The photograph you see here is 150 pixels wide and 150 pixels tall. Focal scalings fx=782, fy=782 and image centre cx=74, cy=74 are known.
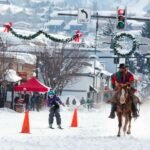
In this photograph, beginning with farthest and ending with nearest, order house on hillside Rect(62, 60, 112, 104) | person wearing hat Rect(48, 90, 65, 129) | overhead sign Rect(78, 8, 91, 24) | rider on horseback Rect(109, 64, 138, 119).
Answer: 1. house on hillside Rect(62, 60, 112, 104)
2. overhead sign Rect(78, 8, 91, 24)
3. person wearing hat Rect(48, 90, 65, 129)
4. rider on horseback Rect(109, 64, 138, 119)

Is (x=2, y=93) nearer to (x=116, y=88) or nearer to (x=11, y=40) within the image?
(x=116, y=88)

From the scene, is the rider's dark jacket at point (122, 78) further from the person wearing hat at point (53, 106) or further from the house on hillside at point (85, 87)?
the house on hillside at point (85, 87)

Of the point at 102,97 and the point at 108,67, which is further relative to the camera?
the point at 108,67

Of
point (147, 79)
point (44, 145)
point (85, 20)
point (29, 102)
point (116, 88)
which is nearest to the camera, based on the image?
point (44, 145)

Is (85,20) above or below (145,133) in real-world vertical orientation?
above

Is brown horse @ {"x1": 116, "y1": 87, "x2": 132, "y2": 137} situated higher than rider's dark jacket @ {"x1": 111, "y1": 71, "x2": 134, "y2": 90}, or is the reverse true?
rider's dark jacket @ {"x1": 111, "y1": 71, "x2": 134, "y2": 90}

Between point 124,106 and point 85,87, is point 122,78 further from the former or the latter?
point 85,87

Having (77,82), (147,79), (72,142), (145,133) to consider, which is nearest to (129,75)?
(145,133)

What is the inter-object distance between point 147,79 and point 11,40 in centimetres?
2333

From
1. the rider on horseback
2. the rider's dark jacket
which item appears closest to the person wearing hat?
the rider on horseback

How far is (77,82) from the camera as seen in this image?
314 feet

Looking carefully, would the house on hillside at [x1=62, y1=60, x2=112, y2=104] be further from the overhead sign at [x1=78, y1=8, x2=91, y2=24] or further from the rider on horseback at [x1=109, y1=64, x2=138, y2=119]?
the rider on horseback at [x1=109, y1=64, x2=138, y2=119]

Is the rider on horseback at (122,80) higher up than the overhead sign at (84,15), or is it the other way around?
the overhead sign at (84,15)

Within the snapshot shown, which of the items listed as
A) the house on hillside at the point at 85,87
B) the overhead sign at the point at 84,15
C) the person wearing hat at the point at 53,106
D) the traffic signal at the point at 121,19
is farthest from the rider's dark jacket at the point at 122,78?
Answer: the house on hillside at the point at 85,87
